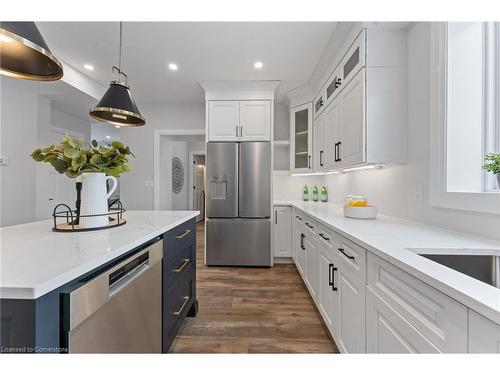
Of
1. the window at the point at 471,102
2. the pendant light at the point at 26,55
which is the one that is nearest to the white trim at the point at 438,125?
the window at the point at 471,102

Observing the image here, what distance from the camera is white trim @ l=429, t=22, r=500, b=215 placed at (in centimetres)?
137

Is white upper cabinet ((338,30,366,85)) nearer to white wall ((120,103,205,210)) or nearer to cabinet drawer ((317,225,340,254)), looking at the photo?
cabinet drawer ((317,225,340,254))

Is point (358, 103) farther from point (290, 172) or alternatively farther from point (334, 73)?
point (290, 172)

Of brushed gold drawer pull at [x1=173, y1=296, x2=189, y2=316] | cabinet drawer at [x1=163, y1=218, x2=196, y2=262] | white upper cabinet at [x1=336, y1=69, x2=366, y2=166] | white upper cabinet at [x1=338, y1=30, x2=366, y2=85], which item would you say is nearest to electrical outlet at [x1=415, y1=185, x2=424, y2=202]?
white upper cabinet at [x1=336, y1=69, x2=366, y2=166]

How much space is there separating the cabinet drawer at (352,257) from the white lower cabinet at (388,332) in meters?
0.10

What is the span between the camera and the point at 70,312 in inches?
25.3

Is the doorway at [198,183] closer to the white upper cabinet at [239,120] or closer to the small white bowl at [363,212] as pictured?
the white upper cabinet at [239,120]

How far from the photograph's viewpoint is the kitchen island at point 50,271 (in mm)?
554

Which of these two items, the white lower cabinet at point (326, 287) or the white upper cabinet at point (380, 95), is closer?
the white lower cabinet at point (326, 287)

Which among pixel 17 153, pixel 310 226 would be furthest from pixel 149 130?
pixel 310 226

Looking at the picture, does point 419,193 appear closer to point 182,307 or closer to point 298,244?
point 298,244

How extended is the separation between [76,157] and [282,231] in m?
2.74

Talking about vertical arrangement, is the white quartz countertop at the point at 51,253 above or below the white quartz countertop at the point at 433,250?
above

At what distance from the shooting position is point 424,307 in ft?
2.41
